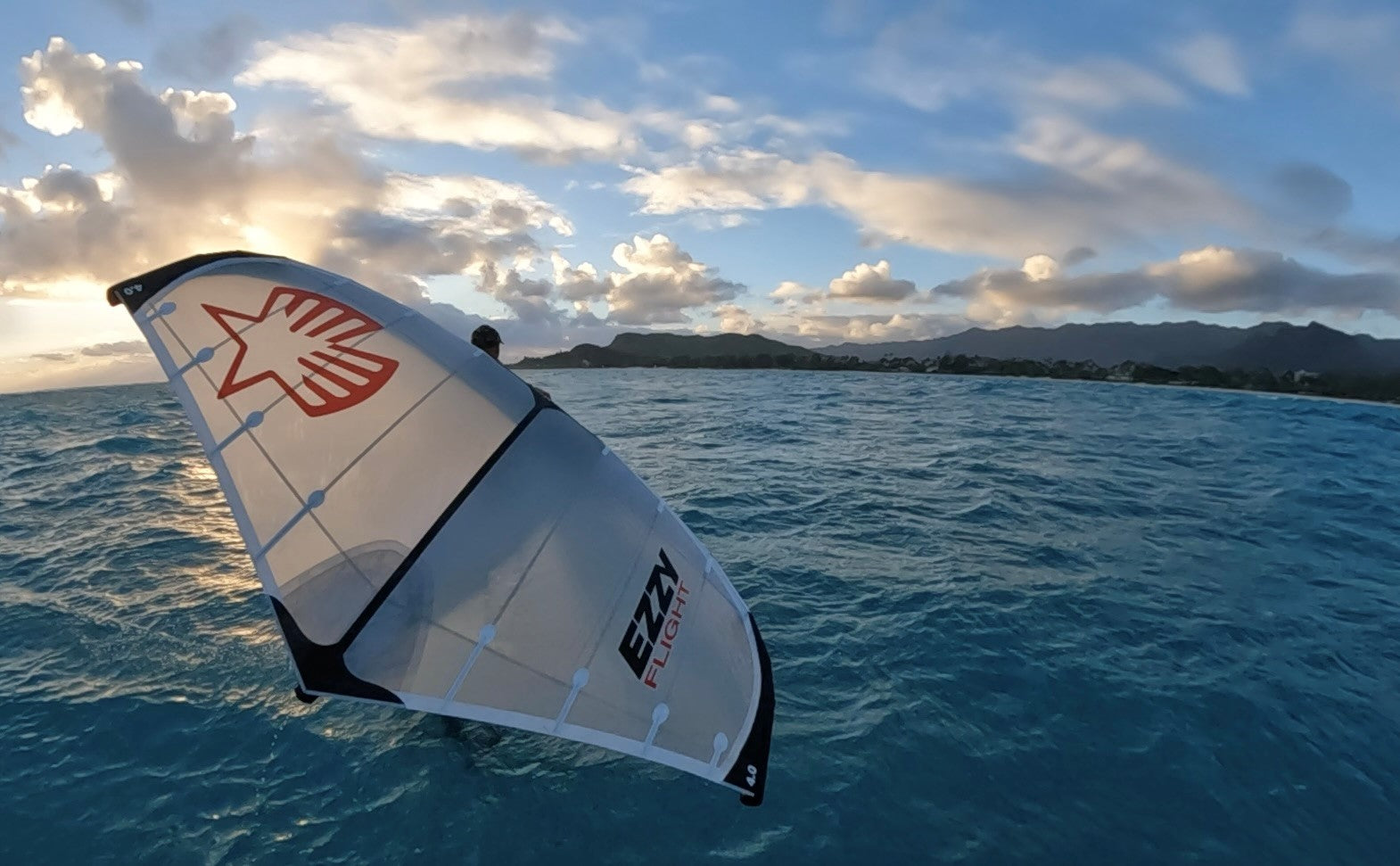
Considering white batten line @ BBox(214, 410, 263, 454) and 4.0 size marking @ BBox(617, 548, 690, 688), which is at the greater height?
white batten line @ BBox(214, 410, 263, 454)

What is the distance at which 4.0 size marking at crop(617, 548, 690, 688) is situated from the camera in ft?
15.5

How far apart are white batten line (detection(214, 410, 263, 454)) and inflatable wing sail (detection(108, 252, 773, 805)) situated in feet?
0.06

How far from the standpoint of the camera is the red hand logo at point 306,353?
4953mm

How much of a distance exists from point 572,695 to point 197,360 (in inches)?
146

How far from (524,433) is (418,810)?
374 cm

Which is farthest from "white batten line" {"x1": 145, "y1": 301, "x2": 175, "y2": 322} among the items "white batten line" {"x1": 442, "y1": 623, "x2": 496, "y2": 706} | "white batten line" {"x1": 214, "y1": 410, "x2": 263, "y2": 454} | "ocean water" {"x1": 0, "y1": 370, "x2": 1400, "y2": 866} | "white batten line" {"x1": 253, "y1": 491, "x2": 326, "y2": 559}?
"ocean water" {"x1": 0, "y1": 370, "x2": 1400, "y2": 866}

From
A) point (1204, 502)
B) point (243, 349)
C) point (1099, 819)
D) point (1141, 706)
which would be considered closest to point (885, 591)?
point (1141, 706)

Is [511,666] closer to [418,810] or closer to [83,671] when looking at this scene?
[418,810]

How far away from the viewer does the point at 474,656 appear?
14.4ft

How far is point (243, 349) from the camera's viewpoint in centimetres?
502

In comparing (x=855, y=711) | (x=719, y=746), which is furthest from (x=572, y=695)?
(x=855, y=711)

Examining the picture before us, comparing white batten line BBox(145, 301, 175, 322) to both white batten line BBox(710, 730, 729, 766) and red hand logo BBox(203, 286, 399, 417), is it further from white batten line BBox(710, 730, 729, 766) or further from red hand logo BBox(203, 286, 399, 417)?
white batten line BBox(710, 730, 729, 766)

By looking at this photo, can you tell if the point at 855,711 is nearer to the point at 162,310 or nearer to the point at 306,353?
the point at 306,353

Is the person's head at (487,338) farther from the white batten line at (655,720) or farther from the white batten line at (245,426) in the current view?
the white batten line at (655,720)
